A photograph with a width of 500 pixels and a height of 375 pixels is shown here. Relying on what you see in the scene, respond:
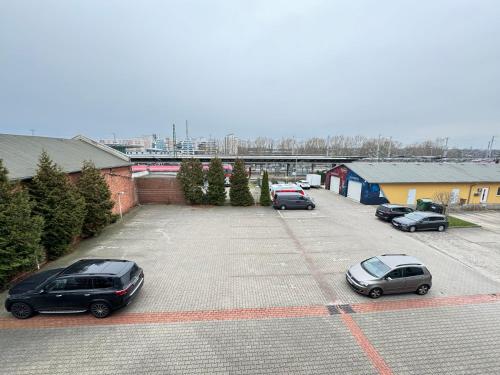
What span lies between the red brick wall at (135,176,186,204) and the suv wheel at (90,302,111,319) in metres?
16.4

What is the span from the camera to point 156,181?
23.4 m

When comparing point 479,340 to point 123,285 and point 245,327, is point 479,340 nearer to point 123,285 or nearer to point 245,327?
point 245,327

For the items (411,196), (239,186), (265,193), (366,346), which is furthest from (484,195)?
(366,346)

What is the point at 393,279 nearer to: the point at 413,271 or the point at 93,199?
the point at 413,271

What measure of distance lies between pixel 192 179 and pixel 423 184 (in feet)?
75.1

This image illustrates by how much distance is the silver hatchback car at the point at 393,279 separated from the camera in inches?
339

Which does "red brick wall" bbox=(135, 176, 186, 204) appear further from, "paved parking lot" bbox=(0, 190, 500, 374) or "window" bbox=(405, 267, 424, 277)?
"window" bbox=(405, 267, 424, 277)

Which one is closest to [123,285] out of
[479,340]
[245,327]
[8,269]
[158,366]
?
[158,366]

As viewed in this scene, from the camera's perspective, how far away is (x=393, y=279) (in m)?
8.62

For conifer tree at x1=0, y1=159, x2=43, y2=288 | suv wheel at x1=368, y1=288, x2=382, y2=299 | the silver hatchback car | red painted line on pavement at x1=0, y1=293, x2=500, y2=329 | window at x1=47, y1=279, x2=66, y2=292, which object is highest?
conifer tree at x1=0, y1=159, x2=43, y2=288

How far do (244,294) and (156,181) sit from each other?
695 inches

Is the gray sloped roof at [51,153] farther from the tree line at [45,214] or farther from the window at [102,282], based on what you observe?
the window at [102,282]

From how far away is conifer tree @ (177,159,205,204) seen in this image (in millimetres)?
22578

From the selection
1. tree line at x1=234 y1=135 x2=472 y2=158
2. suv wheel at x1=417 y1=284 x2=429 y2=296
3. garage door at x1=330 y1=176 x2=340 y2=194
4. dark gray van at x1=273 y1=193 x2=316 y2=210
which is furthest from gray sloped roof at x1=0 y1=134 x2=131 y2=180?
tree line at x1=234 y1=135 x2=472 y2=158
